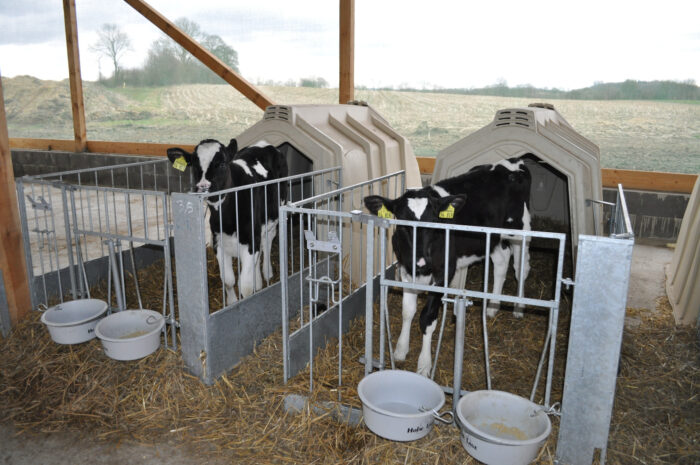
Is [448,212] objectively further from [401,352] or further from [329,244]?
[401,352]

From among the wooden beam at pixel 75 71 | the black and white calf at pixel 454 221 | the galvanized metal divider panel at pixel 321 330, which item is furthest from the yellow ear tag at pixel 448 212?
the wooden beam at pixel 75 71

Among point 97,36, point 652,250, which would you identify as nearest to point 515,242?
point 652,250

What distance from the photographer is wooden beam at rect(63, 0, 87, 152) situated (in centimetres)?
1187

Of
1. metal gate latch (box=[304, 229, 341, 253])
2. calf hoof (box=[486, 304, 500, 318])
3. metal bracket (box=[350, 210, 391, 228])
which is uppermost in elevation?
metal bracket (box=[350, 210, 391, 228])

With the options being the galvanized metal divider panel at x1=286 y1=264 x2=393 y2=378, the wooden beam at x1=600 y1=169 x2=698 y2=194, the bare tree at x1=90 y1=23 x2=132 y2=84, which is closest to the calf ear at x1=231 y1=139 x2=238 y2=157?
the galvanized metal divider panel at x1=286 y1=264 x2=393 y2=378

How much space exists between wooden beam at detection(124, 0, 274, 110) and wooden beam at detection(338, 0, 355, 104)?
1296 millimetres

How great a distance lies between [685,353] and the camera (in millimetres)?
4348

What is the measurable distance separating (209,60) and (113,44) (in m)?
5.66

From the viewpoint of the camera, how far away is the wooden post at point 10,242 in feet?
14.6

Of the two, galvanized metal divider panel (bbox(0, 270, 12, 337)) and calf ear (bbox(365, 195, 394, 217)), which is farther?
galvanized metal divider panel (bbox(0, 270, 12, 337))

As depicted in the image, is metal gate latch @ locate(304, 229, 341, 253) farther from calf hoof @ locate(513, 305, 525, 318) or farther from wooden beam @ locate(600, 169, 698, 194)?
wooden beam @ locate(600, 169, 698, 194)

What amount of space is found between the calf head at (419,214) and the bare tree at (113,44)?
40.0 feet

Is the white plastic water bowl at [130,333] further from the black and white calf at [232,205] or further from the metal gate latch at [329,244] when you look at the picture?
the metal gate latch at [329,244]

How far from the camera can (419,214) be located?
148 inches
